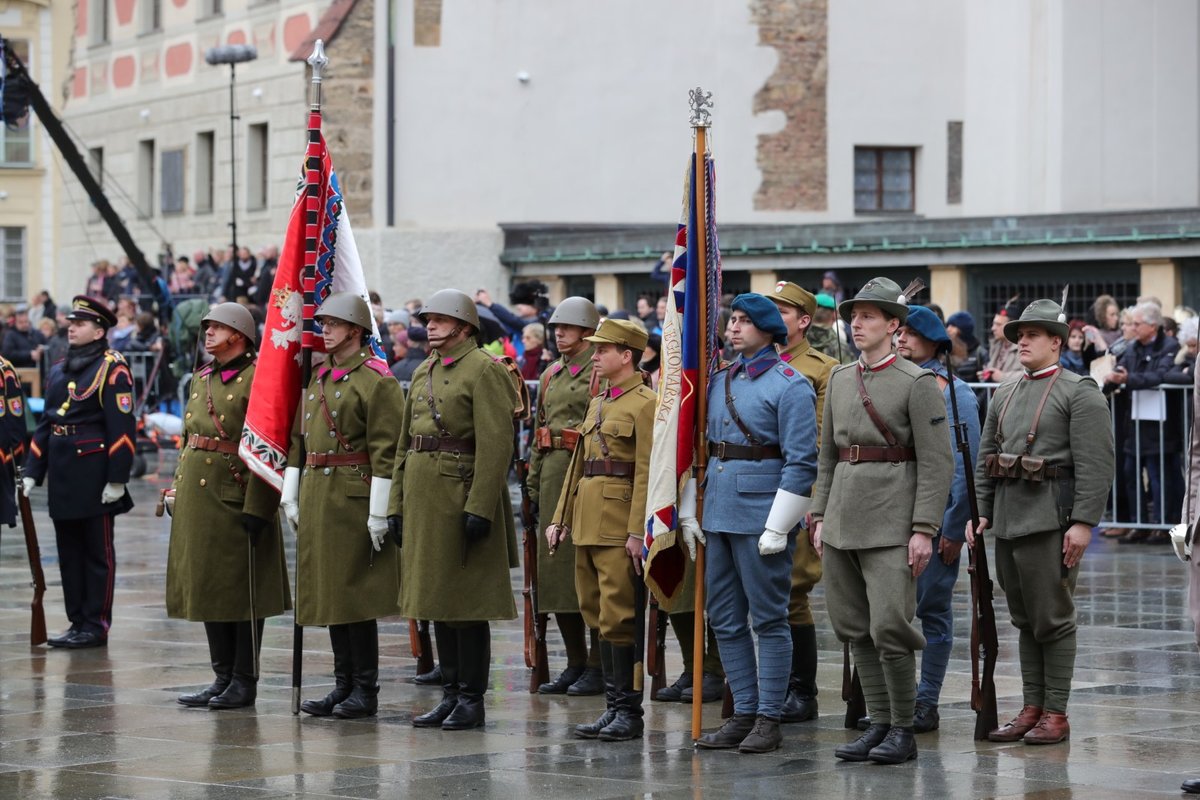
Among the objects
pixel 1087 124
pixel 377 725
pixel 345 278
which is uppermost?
pixel 1087 124

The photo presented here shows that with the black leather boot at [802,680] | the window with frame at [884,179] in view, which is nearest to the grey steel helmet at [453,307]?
the black leather boot at [802,680]

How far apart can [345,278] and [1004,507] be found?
11.6ft

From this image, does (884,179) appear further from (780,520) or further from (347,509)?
(780,520)

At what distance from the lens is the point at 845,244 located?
3044cm

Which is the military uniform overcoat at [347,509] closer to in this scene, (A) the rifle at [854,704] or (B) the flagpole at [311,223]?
(B) the flagpole at [311,223]

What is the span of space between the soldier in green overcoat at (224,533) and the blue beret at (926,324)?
3228mm

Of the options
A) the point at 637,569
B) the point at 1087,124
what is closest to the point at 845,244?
the point at 1087,124

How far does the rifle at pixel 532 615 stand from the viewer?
468 inches

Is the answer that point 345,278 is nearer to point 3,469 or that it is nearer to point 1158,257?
point 3,469

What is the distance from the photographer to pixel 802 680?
1093 cm

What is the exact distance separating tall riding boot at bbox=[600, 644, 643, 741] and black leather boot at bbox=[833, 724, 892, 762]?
3.27ft

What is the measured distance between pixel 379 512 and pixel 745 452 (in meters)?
1.86

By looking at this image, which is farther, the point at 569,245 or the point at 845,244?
the point at 569,245

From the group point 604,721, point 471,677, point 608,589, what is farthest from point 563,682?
point 604,721
